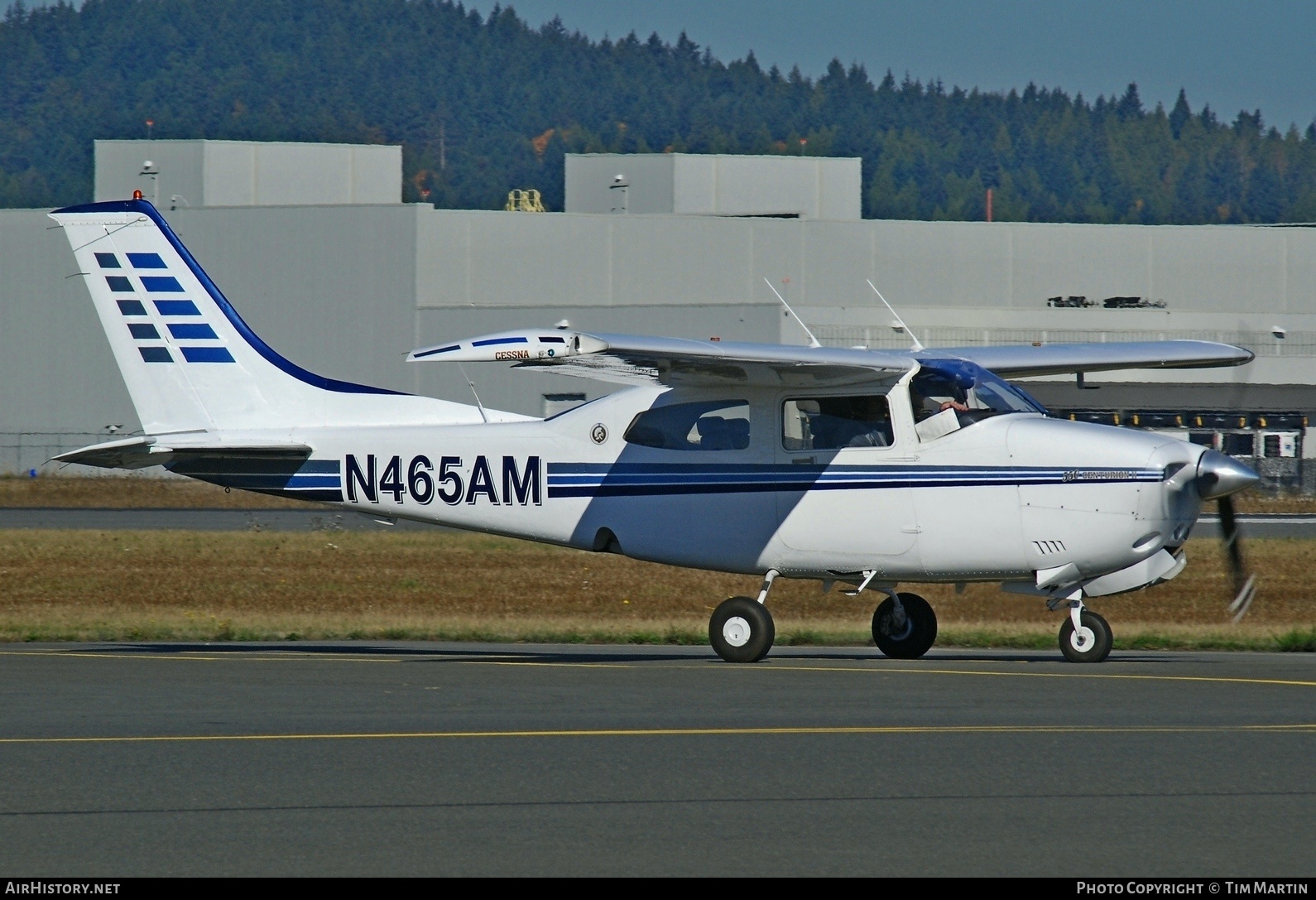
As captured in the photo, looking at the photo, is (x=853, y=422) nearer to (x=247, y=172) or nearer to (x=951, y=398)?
(x=951, y=398)

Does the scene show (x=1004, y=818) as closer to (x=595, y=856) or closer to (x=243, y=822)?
(x=595, y=856)

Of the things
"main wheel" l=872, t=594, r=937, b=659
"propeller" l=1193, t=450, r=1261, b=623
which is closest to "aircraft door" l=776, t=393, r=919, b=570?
"main wheel" l=872, t=594, r=937, b=659

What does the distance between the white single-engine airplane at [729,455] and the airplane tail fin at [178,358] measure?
22 mm

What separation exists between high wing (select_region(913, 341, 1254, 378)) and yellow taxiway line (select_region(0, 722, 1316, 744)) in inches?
276

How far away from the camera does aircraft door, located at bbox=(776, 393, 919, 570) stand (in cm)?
1416

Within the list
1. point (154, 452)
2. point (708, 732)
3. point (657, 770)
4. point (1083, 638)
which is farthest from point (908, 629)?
point (657, 770)

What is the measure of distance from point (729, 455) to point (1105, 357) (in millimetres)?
4341

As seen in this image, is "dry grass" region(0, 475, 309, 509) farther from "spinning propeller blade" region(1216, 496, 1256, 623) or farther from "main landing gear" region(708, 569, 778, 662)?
"spinning propeller blade" region(1216, 496, 1256, 623)

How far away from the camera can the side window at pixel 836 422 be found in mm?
14297

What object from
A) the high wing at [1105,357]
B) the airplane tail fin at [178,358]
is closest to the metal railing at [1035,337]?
the high wing at [1105,357]

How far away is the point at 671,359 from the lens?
13539 mm

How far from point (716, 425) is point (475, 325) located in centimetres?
4016

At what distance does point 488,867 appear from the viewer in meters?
6.32
